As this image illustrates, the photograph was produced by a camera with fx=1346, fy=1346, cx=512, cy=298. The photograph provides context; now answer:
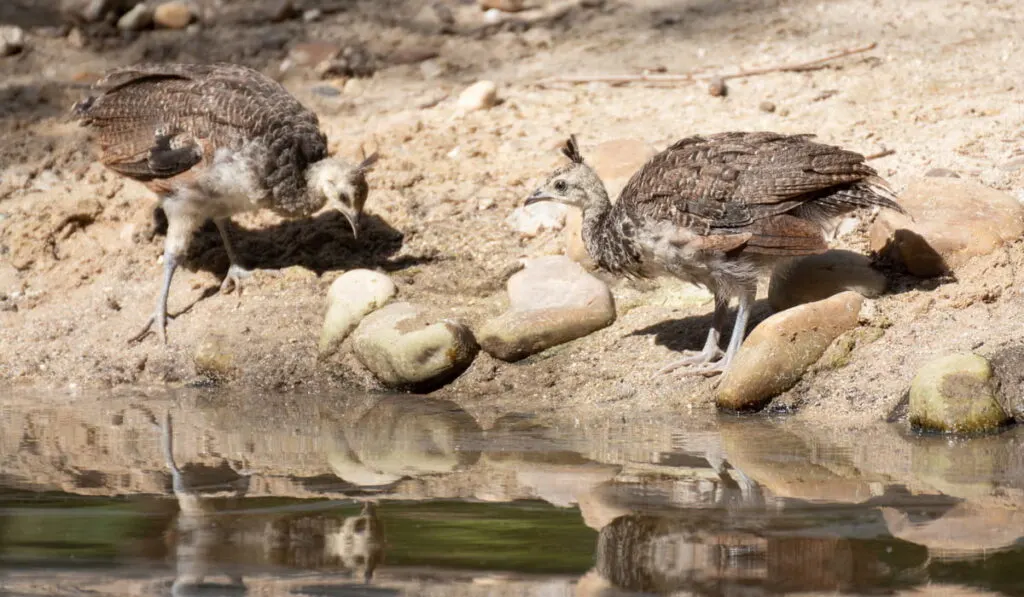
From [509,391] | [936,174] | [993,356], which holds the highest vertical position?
[936,174]

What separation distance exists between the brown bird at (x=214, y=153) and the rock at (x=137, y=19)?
353 centimetres

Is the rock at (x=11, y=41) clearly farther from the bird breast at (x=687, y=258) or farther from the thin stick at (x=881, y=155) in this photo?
the thin stick at (x=881, y=155)

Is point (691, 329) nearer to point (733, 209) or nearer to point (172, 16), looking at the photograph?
point (733, 209)

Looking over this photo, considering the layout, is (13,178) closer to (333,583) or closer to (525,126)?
(525,126)

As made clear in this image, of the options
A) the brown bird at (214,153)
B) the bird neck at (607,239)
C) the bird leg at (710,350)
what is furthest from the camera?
the brown bird at (214,153)

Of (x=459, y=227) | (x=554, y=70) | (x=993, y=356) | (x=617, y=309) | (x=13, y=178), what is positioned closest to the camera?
(x=993, y=356)

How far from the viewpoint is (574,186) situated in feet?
25.0

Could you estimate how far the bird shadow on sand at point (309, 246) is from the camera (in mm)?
8992

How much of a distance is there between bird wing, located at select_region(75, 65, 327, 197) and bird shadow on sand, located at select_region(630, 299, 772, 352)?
2.68 m

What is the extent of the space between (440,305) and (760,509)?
3.75 metres

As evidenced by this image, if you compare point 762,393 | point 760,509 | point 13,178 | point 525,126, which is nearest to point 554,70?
point 525,126

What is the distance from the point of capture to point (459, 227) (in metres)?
9.09

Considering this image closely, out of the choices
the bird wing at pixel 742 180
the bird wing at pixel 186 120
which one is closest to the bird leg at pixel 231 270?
the bird wing at pixel 186 120

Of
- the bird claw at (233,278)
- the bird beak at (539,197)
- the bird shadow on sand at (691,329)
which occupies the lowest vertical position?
the bird shadow on sand at (691,329)
